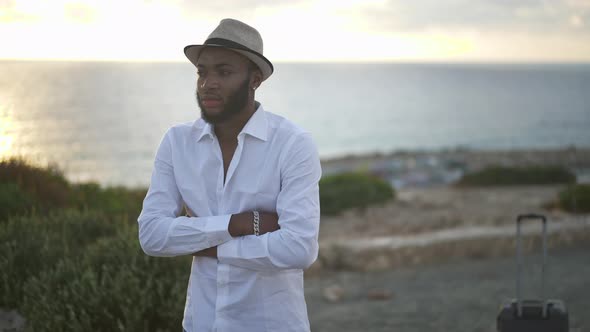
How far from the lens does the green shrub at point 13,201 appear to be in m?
6.21

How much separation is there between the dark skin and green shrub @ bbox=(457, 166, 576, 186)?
56.6 feet

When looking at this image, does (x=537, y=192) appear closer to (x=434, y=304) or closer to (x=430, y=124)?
(x=434, y=304)

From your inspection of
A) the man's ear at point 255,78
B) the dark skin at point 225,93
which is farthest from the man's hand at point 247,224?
the man's ear at point 255,78

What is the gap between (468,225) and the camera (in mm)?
10141

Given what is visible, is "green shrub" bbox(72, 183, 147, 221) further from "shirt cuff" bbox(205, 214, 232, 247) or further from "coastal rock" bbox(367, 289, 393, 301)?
"shirt cuff" bbox(205, 214, 232, 247)

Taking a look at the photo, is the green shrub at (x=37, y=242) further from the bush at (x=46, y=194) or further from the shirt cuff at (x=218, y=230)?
the shirt cuff at (x=218, y=230)

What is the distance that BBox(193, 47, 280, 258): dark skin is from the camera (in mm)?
2998

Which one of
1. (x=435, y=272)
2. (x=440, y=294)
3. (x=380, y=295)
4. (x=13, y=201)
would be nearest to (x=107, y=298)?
(x=13, y=201)

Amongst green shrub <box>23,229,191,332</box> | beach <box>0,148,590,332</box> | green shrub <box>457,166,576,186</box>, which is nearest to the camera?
green shrub <box>23,229,191,332</box>

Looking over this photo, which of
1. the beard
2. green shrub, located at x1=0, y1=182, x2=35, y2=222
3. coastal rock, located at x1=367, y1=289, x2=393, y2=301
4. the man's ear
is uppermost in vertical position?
the man's ear

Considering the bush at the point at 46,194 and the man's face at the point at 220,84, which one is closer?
the man's face at the point at 220,84

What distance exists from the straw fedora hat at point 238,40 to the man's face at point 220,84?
5 cm

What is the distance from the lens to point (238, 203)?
3.01 m

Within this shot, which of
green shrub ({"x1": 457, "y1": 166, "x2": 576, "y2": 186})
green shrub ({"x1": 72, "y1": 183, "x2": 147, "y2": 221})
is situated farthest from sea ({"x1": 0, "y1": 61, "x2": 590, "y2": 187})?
green shrub ({"x1": 457, "y1": 166, "x2": 576, "y2": 186})
